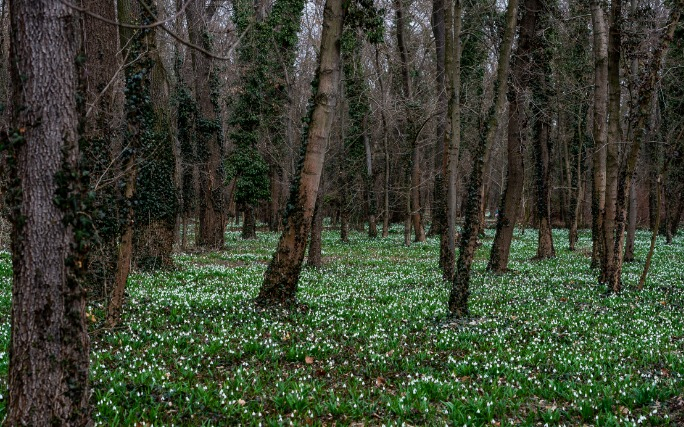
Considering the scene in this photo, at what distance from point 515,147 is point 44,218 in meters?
15.7

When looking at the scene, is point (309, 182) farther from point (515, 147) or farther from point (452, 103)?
point (515, 147)

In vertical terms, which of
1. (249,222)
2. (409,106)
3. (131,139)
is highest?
(409,106)

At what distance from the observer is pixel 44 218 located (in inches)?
147

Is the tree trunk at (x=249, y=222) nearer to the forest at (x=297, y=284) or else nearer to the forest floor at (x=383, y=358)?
the forest at (x=297, y=284)

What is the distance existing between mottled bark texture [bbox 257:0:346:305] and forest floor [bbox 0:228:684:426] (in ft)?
1.99

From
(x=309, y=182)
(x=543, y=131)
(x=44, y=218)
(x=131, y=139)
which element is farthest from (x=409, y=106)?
(x=44, y=218)

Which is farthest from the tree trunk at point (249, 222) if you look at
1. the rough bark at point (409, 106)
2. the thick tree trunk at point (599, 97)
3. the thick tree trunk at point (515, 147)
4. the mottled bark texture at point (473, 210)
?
the mottled bark texture at point (473, 210)

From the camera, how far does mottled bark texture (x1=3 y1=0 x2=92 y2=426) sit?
3.72 meters

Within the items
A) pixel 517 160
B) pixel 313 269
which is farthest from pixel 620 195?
pixel 313 269

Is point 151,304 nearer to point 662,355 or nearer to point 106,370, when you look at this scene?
point 106,370

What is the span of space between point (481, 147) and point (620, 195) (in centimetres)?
541

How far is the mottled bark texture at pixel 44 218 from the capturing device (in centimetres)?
372

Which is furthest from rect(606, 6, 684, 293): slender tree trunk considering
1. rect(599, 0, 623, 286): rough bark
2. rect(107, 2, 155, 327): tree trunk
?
rect(107, 2, 155, 327): tree trunk

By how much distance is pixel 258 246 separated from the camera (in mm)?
27797
